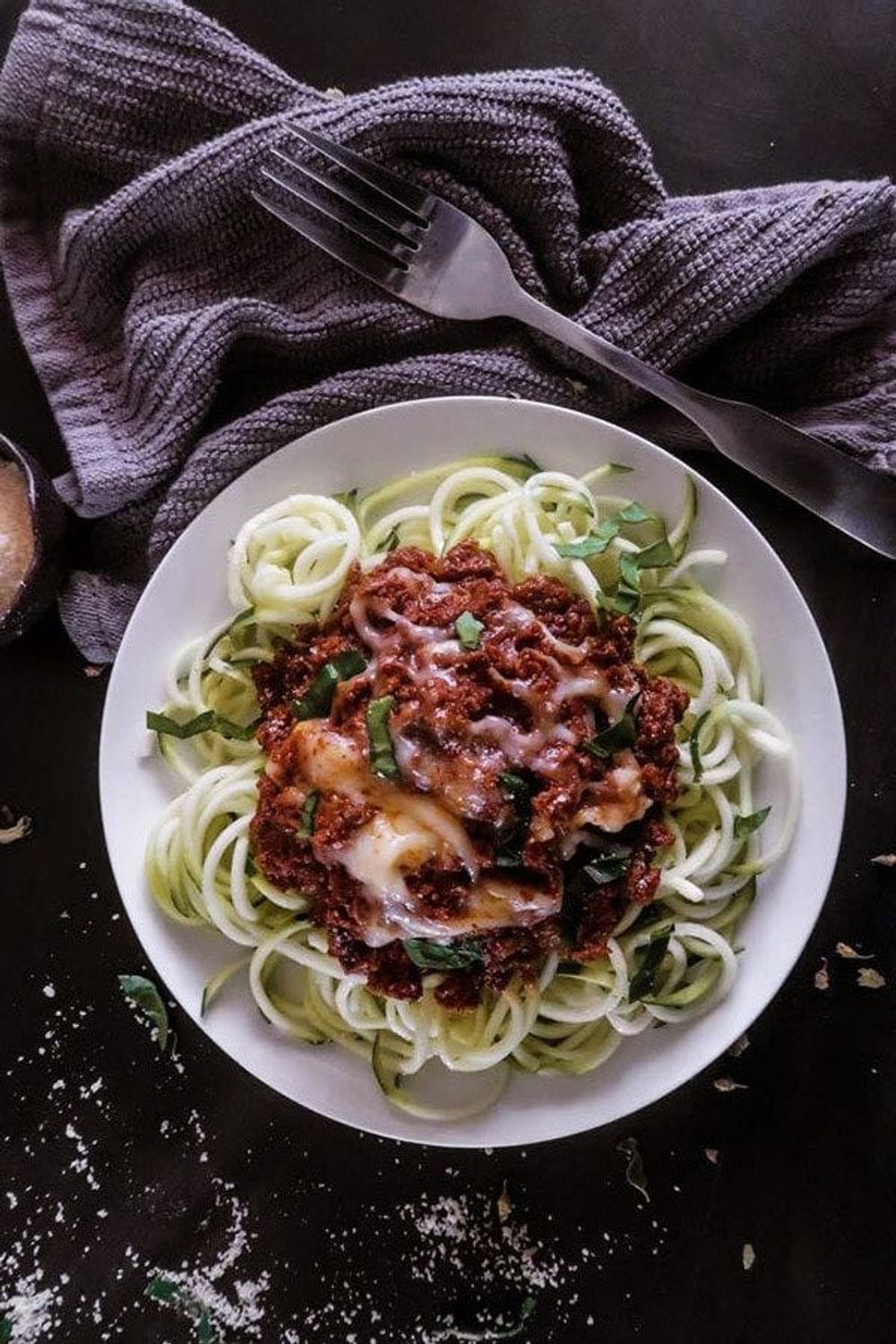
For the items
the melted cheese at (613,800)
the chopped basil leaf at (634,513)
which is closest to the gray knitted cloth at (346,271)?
the chopped basil leaf at (634,513)

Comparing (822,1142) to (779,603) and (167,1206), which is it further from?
(167,1206)

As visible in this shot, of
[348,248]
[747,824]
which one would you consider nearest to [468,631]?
[747,824]

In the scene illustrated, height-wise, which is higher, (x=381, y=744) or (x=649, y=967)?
(x=381, y=744)

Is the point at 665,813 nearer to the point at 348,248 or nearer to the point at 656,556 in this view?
the point at 656,556

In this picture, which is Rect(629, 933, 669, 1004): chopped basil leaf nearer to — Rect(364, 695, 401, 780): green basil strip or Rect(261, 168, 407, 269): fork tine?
Rect(364, 695, 401, 780): green basil strip

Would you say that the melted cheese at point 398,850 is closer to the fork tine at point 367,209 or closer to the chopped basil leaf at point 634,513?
the chopped basil leaf at point 634,513
